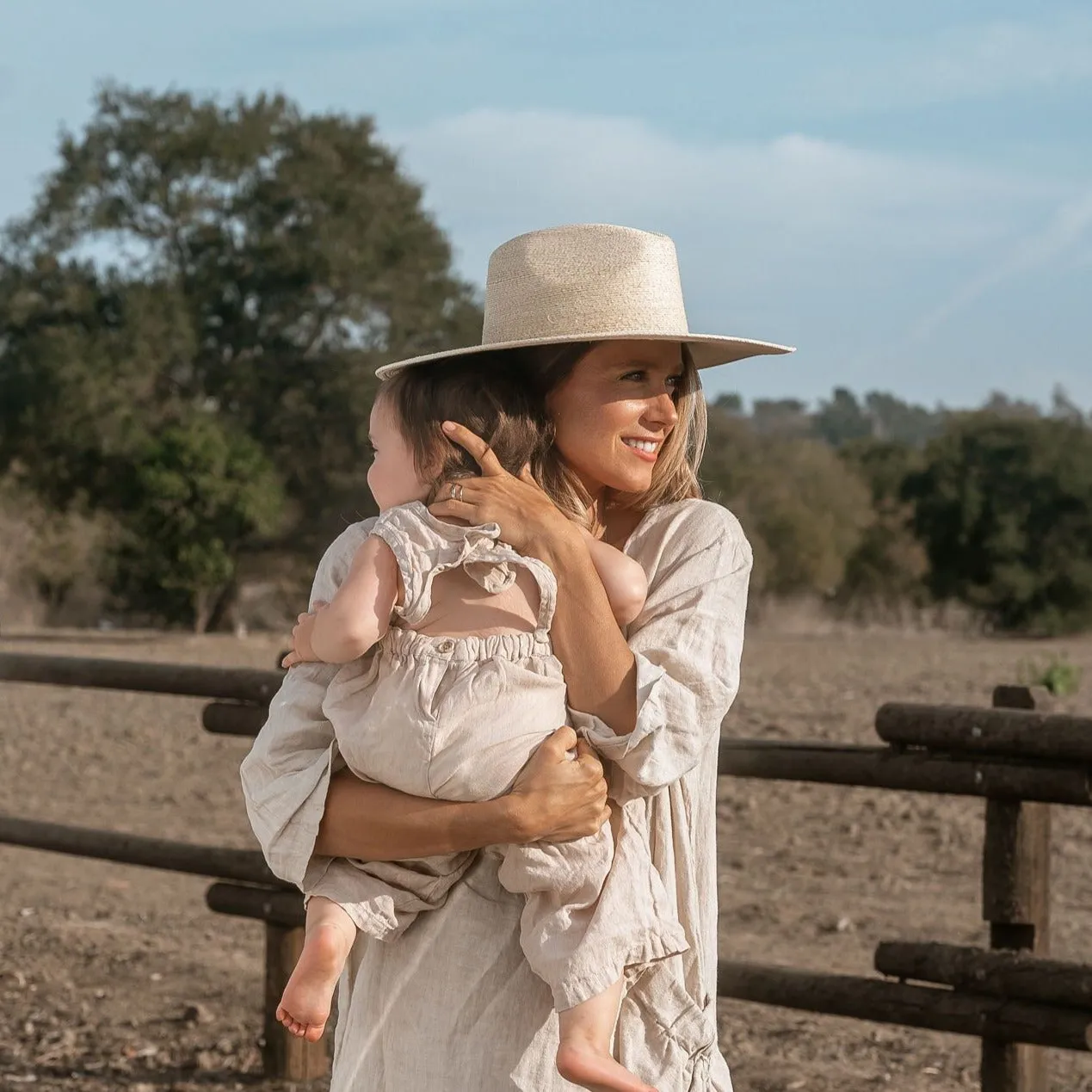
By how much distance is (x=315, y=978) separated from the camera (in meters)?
1.87

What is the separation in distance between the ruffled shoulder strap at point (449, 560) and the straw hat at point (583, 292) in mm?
239

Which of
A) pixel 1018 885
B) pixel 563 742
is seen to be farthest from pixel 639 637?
pixel 1018 885

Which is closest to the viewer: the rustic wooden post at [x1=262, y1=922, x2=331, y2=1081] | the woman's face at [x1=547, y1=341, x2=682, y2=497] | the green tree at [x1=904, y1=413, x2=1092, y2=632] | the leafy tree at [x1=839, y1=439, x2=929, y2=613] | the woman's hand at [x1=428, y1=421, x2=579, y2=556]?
the woman's hand at [x1=428, y1=421, x2=579, y2=556]

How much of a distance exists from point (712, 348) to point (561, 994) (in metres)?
0.90

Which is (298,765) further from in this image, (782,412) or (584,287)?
(782,412)

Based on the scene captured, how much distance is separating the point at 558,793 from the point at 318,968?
0.38 meters

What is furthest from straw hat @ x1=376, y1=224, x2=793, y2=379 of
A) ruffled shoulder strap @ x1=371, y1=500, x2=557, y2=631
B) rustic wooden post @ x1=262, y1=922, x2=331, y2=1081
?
rustic wooden post @ x1=262, y1=922, x2=331, y2=1081

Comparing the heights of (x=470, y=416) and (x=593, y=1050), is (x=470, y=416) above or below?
above

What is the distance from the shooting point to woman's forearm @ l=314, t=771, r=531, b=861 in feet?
5.92

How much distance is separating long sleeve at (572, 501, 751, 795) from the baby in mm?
52

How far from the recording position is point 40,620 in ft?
→ 80.3

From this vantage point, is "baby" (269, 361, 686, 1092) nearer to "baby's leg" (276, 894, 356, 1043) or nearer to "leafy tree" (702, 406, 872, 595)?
"baby's leg" (276, 894, 356, 1043)

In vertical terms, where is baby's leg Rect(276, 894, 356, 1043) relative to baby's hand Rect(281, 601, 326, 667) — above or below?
below

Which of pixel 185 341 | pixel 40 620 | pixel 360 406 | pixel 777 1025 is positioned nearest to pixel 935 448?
pixel 360 406
